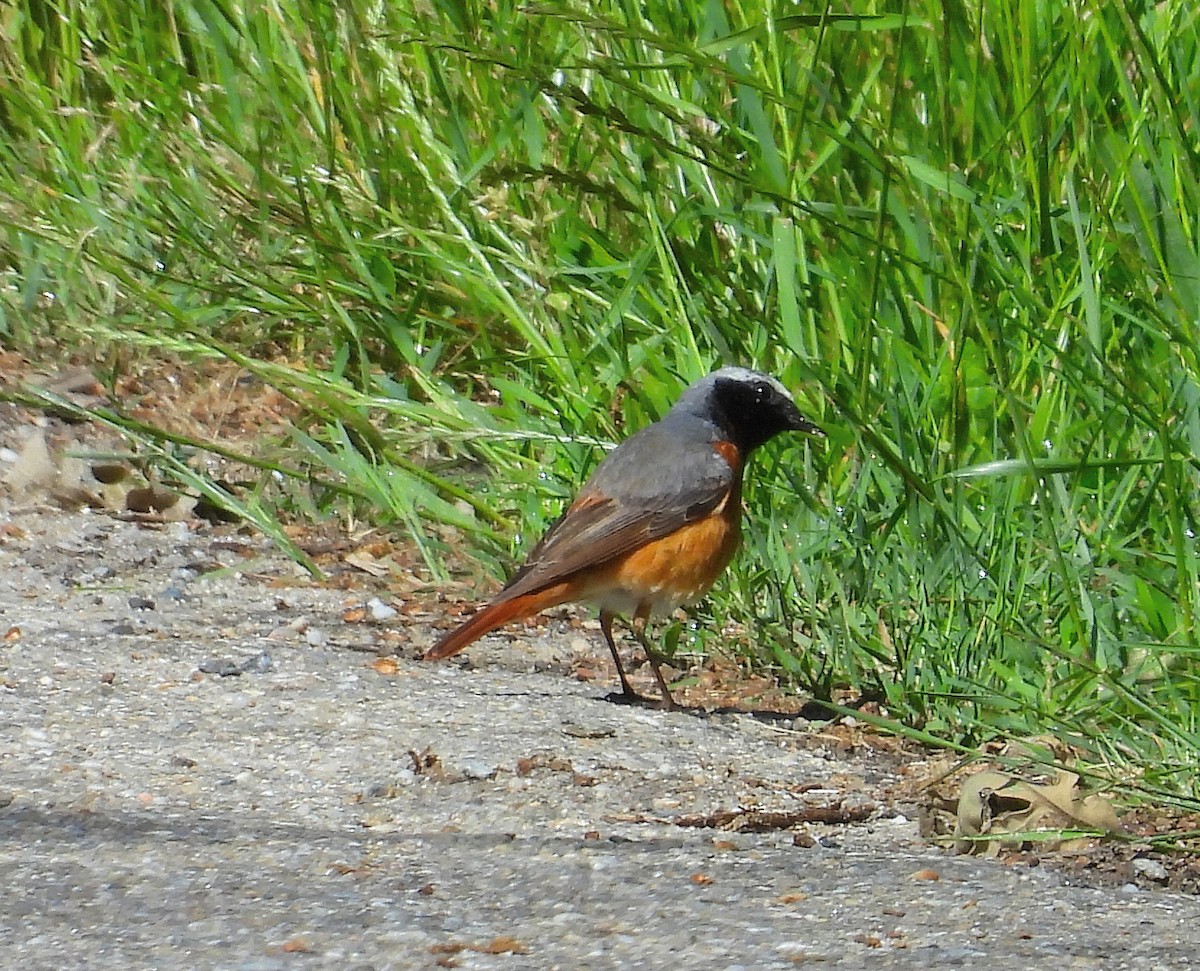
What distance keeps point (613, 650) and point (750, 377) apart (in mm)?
798

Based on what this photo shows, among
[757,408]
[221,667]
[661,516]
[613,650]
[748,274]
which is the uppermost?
[748,274]

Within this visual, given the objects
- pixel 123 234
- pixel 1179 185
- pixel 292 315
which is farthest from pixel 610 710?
pixel 123 234

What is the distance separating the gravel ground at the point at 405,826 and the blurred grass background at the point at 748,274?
380 mm

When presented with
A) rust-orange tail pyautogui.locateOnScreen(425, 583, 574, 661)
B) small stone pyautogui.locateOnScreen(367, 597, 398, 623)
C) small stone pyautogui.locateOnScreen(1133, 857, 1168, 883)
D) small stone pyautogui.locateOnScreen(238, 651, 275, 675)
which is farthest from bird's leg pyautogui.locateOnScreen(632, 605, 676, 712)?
small stone pyautogui.locateOnScreen(1133, 857, 1168, 883)

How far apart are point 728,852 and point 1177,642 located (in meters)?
1.02

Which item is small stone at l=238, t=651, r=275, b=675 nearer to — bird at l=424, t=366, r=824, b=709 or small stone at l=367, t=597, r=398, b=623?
bird at l=424, t=366, r=824, b=709

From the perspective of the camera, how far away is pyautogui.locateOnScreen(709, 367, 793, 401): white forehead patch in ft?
16.3

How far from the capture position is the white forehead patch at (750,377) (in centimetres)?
498

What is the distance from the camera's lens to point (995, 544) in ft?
13.4

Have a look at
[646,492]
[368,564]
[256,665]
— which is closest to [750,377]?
[646,492]

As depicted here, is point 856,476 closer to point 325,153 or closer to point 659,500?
point 659,500

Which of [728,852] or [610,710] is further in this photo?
[610,710]

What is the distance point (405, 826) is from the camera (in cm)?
351

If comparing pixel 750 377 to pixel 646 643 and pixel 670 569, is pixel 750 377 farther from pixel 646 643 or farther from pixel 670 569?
pixel 646 643
